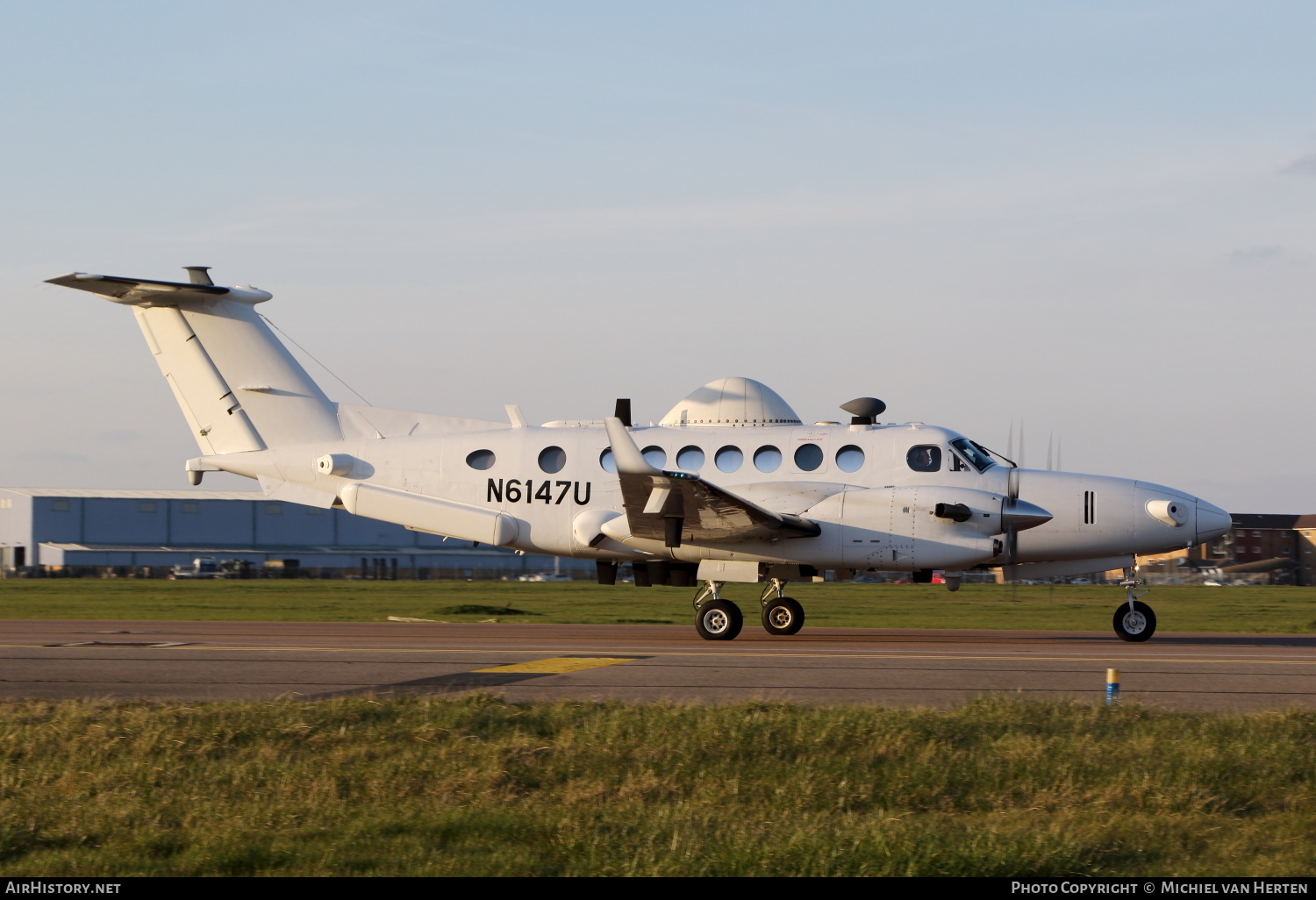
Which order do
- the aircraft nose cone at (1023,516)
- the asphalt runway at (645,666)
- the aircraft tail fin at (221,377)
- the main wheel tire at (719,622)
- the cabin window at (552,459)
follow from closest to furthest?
the asphalt runway at (645,666)
the aircraft nose cone at (1023,516)
the main wheel tire at (719,622)
the cabin window at (552,459)
the aircraft tail fin at (221,377)

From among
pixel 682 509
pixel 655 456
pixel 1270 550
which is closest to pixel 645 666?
pixel 682 509

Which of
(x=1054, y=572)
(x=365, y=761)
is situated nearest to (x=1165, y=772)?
(x=365, y=761)

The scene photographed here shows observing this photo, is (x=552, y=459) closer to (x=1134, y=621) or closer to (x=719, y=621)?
(x=719, y=621)

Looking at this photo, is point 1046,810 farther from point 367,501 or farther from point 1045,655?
point 367,501

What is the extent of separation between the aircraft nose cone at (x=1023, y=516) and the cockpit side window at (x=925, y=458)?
136 cm

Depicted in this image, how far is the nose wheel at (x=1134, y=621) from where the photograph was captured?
19531 mm

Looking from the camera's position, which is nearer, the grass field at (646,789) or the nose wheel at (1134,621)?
the grass field at (646,789)

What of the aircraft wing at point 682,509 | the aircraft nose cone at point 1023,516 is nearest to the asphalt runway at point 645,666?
the aircraft wing at point 682,509

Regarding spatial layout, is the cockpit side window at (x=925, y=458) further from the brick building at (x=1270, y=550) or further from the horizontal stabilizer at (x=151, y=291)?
the brick building at (x=1270, y=550)

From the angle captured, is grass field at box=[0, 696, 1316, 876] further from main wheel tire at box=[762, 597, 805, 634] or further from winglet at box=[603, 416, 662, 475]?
main wheel tire at box=[762, 597, 805, 634]

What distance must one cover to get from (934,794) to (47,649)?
13.3 meters

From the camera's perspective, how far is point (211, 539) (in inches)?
3287

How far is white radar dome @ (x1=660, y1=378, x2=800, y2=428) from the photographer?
21297mm

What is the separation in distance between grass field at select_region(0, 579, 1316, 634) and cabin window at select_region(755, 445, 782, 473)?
7181 mm
